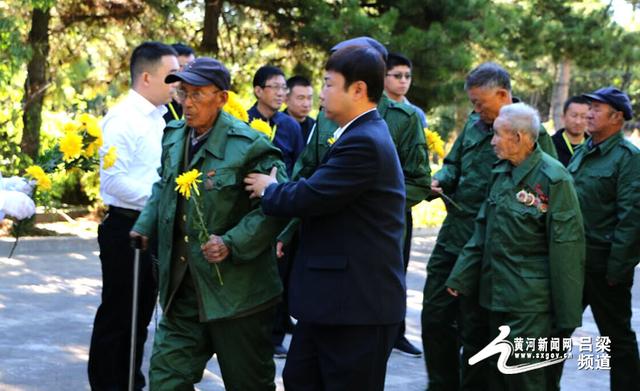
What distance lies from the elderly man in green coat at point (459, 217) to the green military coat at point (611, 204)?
69cm

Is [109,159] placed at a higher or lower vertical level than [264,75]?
lower

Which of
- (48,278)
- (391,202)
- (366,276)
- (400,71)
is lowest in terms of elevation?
(48,278)

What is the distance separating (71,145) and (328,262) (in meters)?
1.62

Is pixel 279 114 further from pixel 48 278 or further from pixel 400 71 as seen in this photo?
pixel 48 278

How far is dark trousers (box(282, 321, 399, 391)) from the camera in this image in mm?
4086

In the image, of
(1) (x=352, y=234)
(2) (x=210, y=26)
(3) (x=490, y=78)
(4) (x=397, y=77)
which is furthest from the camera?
(2) (x=210, y=26)

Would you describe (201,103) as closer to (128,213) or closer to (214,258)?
(214,258)

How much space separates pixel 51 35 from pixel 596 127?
32.8 ft

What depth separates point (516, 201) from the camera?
203 inches

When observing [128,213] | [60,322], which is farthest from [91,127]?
[60,322]

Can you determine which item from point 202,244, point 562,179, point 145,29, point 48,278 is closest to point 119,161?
point 202,244

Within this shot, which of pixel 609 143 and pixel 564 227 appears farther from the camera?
pixel 609 143

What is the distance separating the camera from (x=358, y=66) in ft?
13.3

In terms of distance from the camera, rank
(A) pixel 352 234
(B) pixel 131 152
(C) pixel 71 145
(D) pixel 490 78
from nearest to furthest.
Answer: (A) pixel 352 234
(C) pixel 71 145
(B) pixel 131 152
(D) pixel 490 78
